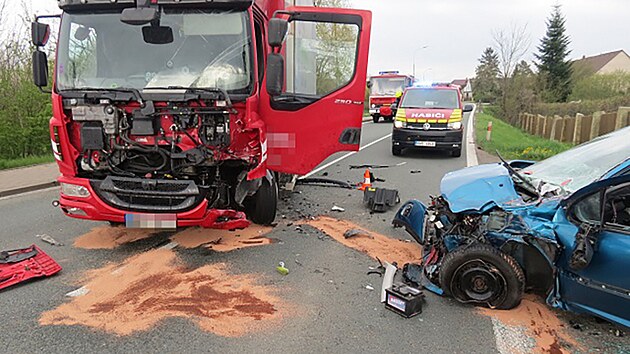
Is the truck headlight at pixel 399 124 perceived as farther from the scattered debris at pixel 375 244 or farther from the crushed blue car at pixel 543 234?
the crushed blue car at pixel 543 234

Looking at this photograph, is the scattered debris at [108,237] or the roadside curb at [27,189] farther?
the roadside curb at [27,189]

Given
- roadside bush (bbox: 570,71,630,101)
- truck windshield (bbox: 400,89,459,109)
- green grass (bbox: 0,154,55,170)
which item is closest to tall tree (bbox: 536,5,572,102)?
roadside bush (bbox: 570,71,630,101)

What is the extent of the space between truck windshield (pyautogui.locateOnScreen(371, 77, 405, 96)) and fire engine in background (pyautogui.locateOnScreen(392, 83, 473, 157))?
1429 cm

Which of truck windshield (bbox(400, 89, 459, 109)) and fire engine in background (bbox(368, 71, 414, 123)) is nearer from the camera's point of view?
truck windshield (bbox(400, 89, 459, 109))

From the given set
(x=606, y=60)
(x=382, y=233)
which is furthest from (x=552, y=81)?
(x=382, y=233)

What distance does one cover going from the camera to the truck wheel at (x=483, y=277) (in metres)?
3.51

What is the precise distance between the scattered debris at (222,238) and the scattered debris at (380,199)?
1812 millimetres

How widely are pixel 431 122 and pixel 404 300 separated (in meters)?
9.81

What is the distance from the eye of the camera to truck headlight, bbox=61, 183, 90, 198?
14.9ft

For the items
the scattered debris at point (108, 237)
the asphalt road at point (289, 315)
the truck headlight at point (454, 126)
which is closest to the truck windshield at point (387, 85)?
the truck headlight at point (454, 126)

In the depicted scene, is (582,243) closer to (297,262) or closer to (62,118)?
(297,262)

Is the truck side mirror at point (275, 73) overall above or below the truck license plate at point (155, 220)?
above

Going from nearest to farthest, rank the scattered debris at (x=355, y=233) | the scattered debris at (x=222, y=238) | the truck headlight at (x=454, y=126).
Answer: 1. the scattered debris at (x=222, y=238)
2. the scattered debris at (x=355, y=233)
3. the truck headlight at (x=454, y=126)

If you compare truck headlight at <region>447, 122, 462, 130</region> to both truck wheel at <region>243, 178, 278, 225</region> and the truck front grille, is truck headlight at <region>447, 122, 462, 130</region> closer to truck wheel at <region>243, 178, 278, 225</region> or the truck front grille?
truck wheel at <region>243, 178, 278, 225</region>
